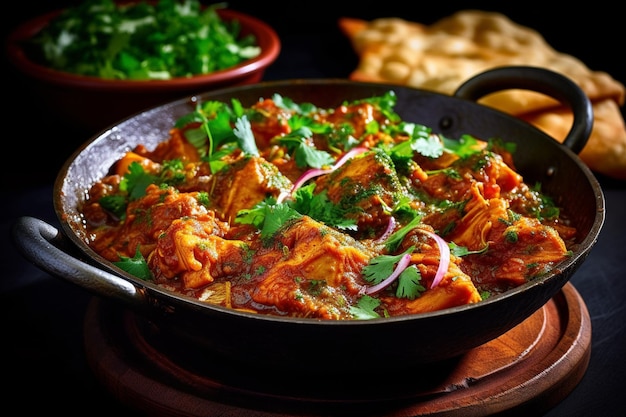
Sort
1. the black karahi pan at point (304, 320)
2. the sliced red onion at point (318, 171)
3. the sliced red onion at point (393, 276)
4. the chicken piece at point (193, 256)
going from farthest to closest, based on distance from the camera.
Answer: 1. the sliced red onion at point (318, 171)
2. the chicken piece at point (193, 256)
3. the sliced red onion at point (393, 276)
4. the black karahi pan at point (304, 320)

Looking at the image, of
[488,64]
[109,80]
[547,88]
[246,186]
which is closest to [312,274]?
[246,186]

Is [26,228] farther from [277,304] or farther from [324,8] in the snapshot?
[324,8]

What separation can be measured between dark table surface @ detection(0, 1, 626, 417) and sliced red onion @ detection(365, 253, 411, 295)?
29.2 inches

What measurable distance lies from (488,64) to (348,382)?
3079mm

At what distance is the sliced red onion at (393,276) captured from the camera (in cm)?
234

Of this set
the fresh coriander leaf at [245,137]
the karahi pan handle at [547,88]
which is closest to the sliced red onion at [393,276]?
the fresh coriander leaf at [245,137]

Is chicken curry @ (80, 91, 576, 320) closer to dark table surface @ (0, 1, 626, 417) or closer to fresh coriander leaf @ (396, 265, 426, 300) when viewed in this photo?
fresh coriander leaf @ (396, 265, 426, 300)

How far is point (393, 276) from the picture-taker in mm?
2350

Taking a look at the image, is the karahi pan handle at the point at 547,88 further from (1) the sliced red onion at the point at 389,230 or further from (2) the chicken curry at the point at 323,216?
(1) the sliced red onion at the point at 389,230

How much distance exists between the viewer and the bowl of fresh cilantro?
13.3 feet

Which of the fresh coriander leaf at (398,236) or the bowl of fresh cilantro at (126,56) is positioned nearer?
the fresh coriander leaf at (398,236)

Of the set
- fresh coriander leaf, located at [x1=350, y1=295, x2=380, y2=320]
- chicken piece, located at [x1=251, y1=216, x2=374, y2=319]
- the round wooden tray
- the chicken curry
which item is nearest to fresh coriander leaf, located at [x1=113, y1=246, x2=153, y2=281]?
the chicken curry

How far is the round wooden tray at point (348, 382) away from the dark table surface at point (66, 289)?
0.11m

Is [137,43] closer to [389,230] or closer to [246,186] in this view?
[246,186]
